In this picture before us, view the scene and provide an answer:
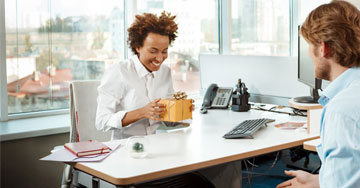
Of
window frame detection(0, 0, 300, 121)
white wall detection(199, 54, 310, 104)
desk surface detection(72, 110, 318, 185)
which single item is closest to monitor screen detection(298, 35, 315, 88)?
white wall detection(199, 54, 310, 104)

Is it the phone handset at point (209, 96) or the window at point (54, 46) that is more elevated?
the window at point (54, 46)

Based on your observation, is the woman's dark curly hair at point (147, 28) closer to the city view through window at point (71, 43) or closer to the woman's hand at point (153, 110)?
the woman's hand at point (153, 110)

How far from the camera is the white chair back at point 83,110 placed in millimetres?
2658

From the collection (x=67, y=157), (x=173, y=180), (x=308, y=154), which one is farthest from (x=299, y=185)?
(x=308, y=154)

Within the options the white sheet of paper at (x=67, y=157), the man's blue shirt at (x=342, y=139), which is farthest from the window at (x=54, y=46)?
the man's blue shirt at (x=342, y=139)

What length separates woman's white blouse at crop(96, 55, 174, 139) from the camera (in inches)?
102

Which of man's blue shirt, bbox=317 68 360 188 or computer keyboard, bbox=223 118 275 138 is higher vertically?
man's blue shirt, bbox=317 68 360 188

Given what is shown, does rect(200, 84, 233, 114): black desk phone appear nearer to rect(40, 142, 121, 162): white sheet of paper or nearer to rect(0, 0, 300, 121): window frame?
rect(0, 0, 300, 121): window frame

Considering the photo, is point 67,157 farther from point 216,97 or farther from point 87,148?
point 216,97

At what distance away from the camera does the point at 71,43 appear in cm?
357

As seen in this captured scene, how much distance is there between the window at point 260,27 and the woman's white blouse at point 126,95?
7.16 ft

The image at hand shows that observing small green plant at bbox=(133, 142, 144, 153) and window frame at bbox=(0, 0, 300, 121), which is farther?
window frame at bbox=(0, 0, 300, 121)

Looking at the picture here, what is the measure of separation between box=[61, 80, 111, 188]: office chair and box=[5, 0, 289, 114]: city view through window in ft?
2.79

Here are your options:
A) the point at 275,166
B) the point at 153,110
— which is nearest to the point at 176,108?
the point at 153,110
